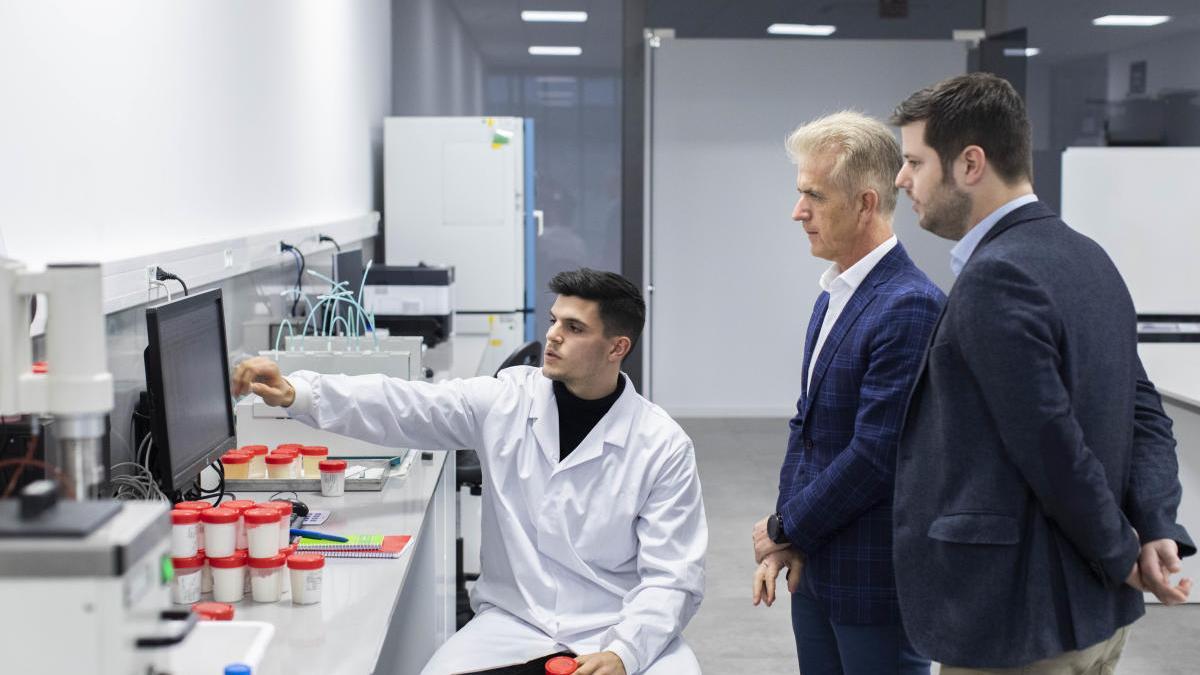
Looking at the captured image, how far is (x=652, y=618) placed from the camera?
2059 millimetres

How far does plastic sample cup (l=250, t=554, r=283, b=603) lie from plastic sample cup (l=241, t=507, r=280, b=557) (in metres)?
0.01

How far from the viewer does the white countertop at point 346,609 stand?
1658 mm

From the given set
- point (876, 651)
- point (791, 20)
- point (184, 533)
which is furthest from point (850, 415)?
point (791, 20)

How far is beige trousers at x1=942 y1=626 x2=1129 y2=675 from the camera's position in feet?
5.20

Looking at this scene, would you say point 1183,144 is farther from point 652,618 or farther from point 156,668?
point 156,668

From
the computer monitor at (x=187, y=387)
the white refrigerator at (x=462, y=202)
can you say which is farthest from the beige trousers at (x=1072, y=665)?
the white refrigerator at (x=462, y=202)

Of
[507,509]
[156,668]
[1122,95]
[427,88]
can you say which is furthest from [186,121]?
[1122,95]

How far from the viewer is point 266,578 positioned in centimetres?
189

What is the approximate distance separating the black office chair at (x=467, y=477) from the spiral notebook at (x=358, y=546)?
4.61ft

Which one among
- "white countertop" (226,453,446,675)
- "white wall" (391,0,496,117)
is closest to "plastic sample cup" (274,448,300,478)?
"white countertop" (226,453,446,675)

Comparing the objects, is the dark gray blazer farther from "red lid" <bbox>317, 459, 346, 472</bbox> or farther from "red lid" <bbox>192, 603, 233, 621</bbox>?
"red lid" <bbox>317, 459, 346, 472</bbox>

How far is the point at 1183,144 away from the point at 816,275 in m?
2.25

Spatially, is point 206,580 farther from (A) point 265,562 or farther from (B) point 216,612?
(B) point 216,612

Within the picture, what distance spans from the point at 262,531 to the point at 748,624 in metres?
2.25
